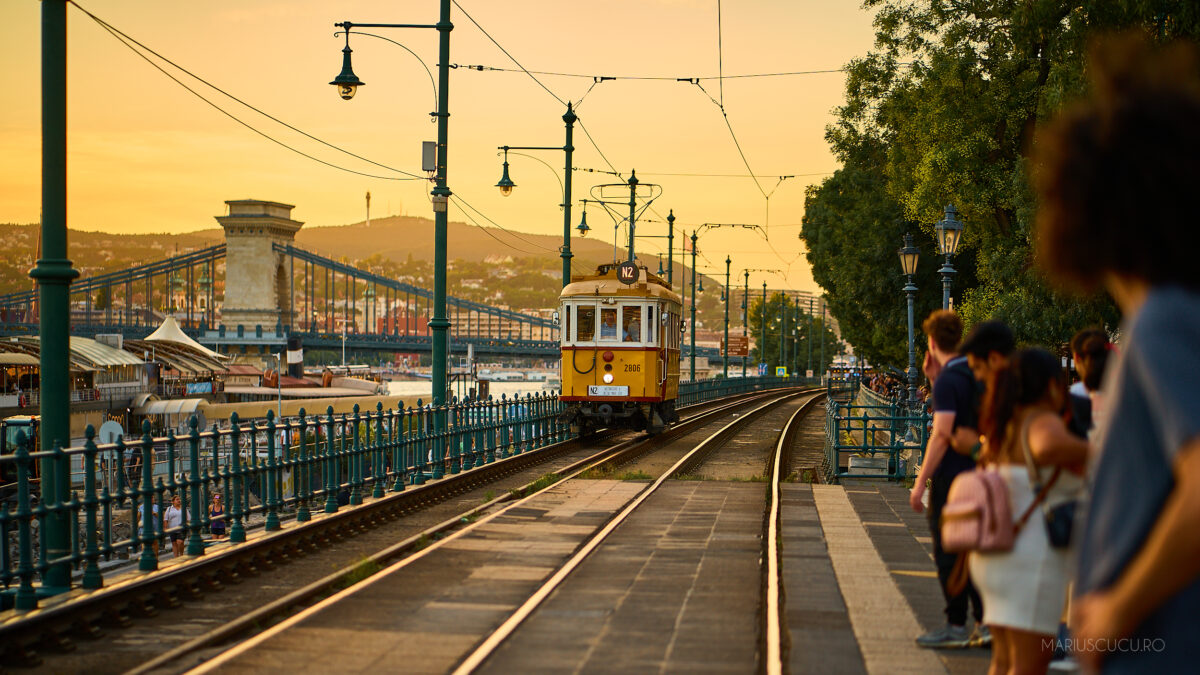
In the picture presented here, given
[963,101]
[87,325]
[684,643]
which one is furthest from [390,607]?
[87,325]

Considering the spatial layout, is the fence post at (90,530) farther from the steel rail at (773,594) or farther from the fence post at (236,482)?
the steel rail at (773,594)

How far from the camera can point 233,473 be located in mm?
10773

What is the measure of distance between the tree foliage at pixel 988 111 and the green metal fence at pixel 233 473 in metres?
10.00

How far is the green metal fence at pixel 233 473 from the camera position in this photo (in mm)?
8070

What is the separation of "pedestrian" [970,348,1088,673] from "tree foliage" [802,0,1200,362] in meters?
12.1

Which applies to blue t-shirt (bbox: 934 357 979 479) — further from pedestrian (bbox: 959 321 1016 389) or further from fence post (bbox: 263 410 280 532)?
fence post (bbox: 263 410 280 532)

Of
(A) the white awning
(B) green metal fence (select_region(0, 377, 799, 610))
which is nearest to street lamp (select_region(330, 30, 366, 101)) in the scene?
(B) green metal fence (select_region(0, 377, 799, 610))

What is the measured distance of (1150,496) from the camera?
216 centimetres

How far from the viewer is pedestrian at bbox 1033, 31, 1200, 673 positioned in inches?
81.2

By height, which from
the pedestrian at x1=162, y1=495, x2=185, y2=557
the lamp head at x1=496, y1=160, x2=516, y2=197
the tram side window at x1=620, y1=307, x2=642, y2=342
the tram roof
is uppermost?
the lamp head at x1=496, y1=160, x2=516, y2=197

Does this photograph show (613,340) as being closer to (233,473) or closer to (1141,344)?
(233,473)

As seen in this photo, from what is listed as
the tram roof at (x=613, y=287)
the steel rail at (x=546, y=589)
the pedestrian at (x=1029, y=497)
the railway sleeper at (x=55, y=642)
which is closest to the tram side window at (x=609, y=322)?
the tram roof at (x=613, y=287)

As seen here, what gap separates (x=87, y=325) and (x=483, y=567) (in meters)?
101

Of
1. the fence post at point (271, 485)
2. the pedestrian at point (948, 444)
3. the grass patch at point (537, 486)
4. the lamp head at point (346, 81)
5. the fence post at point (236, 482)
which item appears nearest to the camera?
the pedestrian at point (948, 444)
